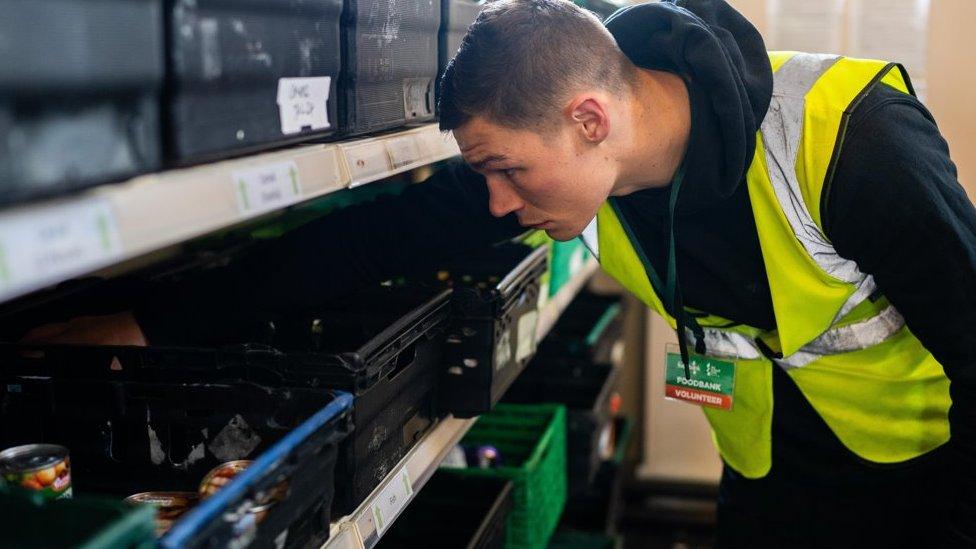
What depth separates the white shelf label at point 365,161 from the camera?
123 centimetres

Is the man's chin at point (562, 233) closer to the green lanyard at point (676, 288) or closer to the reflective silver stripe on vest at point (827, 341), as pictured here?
the green lanyard at point (676, 288)

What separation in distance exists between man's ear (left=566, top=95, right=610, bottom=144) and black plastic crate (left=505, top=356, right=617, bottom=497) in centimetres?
140

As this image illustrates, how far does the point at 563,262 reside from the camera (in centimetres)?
239

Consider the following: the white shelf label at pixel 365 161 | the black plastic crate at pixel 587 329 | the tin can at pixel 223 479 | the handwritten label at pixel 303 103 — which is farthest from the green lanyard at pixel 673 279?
the black plastic crate at pixel 587 329

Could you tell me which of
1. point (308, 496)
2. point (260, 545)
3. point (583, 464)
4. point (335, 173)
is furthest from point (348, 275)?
point (583, 464)

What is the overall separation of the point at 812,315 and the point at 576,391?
53.9 inches

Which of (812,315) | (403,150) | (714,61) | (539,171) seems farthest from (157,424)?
(812,315)

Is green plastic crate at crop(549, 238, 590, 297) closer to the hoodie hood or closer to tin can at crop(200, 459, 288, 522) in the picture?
the hoodie hood

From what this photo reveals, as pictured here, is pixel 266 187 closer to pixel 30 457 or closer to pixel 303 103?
pixel 303 103

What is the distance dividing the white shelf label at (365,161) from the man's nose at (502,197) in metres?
0.20

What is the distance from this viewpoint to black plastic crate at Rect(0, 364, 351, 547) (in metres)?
1.15

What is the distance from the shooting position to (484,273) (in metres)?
2.09

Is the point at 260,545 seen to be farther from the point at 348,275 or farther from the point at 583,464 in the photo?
the point at 583,464

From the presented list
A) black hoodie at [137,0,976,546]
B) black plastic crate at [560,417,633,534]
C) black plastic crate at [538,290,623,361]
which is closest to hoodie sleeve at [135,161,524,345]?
black hoodie at [137,0,976,546]
